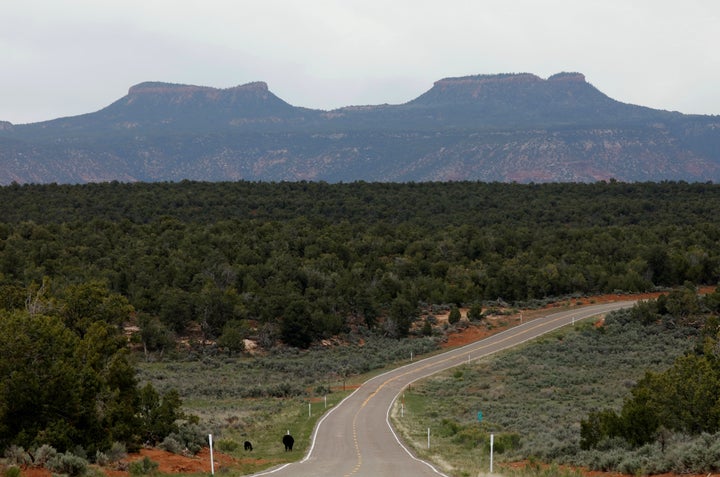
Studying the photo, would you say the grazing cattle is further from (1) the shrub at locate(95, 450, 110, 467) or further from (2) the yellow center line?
(1) the shrub at locate(95, 450, 110, 467)

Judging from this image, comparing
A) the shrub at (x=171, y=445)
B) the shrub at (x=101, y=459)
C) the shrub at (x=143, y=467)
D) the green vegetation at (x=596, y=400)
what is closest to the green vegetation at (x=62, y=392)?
the shrub at (x=101, y=459)

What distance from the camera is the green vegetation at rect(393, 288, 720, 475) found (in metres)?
22.5

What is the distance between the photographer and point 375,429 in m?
32.3

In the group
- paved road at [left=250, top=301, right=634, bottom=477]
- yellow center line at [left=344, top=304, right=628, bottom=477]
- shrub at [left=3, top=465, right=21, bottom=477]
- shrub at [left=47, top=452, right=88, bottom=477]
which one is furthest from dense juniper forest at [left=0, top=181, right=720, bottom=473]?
yellow center line at [left=344, top=304, right=628, bottom=477]

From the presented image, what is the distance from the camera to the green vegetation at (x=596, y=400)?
22.5 m

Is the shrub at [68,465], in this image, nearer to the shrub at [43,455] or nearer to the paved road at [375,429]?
the shrub at [43,455]

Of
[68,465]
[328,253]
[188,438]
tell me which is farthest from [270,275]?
[68,465]

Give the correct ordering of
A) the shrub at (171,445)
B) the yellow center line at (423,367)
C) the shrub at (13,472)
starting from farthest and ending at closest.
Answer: the yellow center line at (423,367) < the shrub at (171,445) < the shrub at (13,472)

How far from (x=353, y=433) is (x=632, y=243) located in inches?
2305

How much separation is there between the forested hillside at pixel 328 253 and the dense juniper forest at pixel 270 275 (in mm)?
204

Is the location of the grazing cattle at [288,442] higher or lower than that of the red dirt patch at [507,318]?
higher

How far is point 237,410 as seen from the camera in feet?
127

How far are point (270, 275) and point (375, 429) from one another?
132 feet

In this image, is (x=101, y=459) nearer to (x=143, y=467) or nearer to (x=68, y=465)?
(x=143, y=467)
